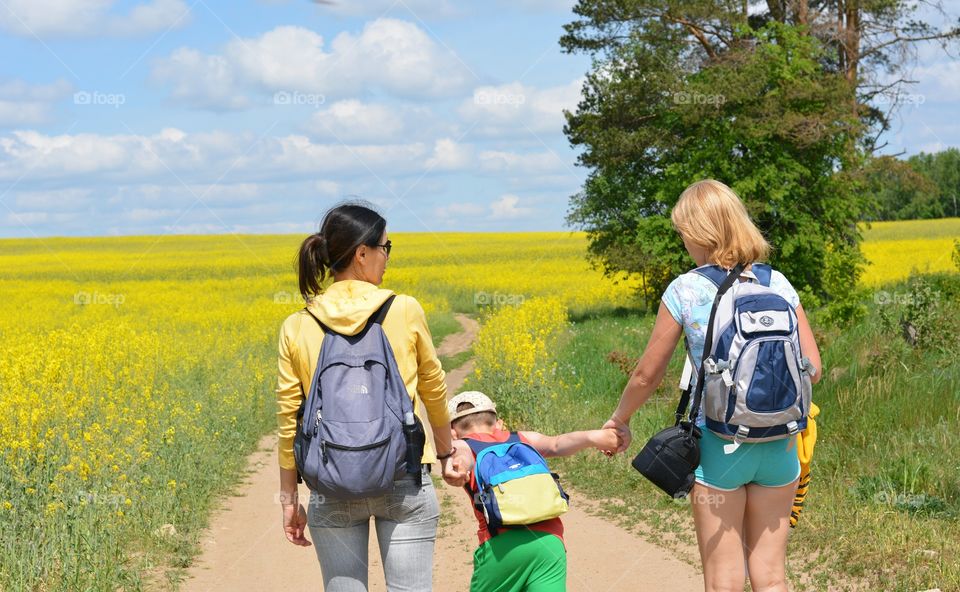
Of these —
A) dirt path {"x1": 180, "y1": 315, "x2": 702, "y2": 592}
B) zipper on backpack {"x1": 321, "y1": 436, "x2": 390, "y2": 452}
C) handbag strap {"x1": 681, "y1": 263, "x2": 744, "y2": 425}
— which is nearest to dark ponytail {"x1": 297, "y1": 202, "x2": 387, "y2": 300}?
zipper on backpack {"x1": 321, "y1": 436, "x2": 390, "y2": 452}

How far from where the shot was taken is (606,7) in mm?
25453

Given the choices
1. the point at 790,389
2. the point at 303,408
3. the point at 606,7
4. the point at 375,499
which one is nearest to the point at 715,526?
the point at 790,389

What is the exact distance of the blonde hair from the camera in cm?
352

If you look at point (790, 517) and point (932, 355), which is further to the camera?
point (932, 355)

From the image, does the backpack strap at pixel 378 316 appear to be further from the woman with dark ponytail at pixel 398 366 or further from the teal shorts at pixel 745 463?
the teal shorts at pixel 745 463

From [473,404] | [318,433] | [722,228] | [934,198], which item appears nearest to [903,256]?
[722,228]

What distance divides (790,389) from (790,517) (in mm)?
562

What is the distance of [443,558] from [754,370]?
409cm

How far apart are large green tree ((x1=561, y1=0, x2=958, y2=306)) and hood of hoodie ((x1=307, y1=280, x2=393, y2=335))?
19264 mm

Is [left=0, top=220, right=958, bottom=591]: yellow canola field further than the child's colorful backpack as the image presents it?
Yes

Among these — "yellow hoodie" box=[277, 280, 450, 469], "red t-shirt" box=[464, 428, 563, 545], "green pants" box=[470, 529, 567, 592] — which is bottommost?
"green pants" box=[470, 529, 567, 592]

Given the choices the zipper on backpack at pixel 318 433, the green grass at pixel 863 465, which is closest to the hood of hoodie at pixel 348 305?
the zipper on backpack at pixel 318 433

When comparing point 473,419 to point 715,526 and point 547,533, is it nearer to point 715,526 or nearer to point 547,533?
point 547,533

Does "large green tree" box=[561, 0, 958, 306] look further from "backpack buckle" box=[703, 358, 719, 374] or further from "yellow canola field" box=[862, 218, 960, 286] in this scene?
"backpack buckle" box=[703, 358, 719, 374]
